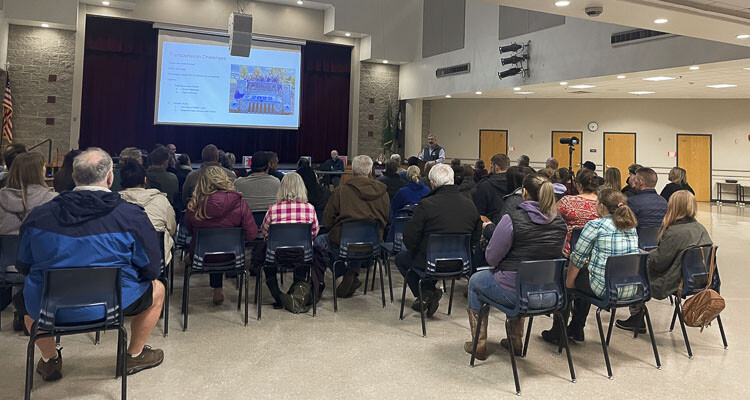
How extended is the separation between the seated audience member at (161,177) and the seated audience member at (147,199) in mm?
1717

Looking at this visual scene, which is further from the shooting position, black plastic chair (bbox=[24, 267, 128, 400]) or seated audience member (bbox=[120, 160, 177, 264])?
seated audience member (bbox=[120, 160, 177, 264])

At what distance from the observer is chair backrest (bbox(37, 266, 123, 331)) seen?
2566 millimetres

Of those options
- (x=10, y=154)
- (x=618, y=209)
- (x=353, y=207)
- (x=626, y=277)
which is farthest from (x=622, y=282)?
(x=10, y=154)

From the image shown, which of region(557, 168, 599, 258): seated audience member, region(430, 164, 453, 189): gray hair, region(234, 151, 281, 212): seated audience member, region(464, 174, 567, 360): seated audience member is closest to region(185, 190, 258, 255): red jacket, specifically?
region(234, 151, 281, 212): seated audience member

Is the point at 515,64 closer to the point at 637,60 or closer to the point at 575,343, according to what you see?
the point at 637,60

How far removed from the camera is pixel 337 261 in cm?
467

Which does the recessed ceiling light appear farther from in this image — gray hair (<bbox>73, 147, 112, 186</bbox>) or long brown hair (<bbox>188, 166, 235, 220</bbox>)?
gray hair (<bbox>73, 147, 112, 186</bbox>)

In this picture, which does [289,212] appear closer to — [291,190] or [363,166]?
[291,190]

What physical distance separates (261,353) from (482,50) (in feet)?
34.1

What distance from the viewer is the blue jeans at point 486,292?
324cm

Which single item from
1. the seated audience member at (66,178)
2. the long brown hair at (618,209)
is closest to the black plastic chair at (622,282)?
the long brown hair at (618,209)

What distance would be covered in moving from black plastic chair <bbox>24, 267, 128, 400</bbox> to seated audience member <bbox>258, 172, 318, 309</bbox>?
170cm

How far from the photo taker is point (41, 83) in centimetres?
1163

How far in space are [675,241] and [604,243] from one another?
0.72 meters
